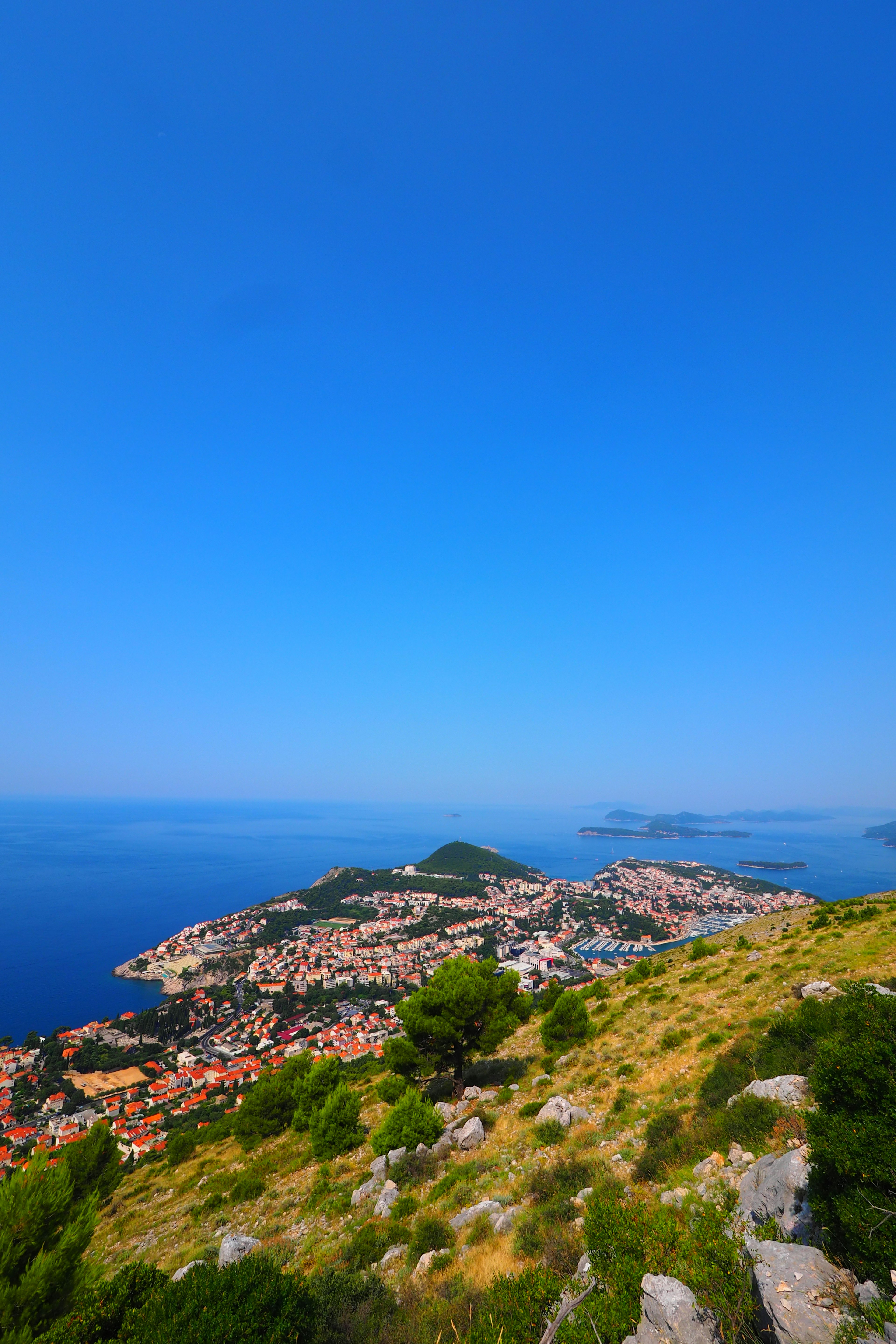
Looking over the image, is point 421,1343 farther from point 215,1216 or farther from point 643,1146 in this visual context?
point 215,1216

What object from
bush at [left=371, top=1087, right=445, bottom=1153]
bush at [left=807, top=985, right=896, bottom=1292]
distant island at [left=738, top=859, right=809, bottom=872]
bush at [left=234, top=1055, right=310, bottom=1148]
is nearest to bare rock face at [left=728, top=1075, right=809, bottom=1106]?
bush at [left=807, top=985, right=896, bottom=1292]

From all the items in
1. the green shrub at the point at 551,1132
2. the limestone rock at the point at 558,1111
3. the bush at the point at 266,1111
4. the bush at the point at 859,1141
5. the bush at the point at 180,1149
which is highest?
the bush at the point at 859,1141

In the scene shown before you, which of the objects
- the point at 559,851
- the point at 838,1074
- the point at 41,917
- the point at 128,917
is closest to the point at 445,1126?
the point at 838,1074

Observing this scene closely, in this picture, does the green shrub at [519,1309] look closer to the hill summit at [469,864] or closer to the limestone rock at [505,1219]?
the limestone rock at [505,1219]

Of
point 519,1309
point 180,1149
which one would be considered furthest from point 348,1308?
point 180,1149

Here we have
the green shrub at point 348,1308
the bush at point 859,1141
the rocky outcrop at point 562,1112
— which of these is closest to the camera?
the bush at point 859,1141

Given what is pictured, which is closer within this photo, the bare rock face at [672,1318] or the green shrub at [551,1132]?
the bare rock face at [672,1318]

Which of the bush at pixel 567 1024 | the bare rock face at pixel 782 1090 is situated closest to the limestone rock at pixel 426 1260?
the bare rock face at pixel 782 1090

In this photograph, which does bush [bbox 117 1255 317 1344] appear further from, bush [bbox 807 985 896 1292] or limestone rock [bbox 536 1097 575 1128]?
limestone rock [bbox 536 1097 575 1128]
